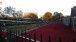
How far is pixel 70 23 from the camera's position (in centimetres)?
1633

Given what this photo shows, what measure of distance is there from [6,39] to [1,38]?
220 mm

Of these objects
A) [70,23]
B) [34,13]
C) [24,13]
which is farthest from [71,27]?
[24,13]

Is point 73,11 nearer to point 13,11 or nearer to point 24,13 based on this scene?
point 13,11

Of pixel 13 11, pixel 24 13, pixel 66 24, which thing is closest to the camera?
pixel 66 24

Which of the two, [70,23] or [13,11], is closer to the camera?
[70,23]

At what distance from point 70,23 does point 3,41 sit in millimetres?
12795

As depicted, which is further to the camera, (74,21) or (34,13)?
(34,13)

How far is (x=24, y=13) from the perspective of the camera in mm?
64188

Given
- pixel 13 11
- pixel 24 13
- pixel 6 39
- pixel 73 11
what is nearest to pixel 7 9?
pixel 13 11

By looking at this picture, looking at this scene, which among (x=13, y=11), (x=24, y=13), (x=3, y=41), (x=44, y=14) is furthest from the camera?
(x=24, y=13)

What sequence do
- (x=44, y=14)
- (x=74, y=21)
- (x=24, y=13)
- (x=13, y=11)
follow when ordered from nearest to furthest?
(x=74, y=21) < (x=44, y=14) < (x=13, y=11) < (x=24, y=13)

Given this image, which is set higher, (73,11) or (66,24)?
(73,11)

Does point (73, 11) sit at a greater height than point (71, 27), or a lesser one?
greater

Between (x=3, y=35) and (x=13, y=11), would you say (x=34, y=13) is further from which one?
(x=3, y=35)
